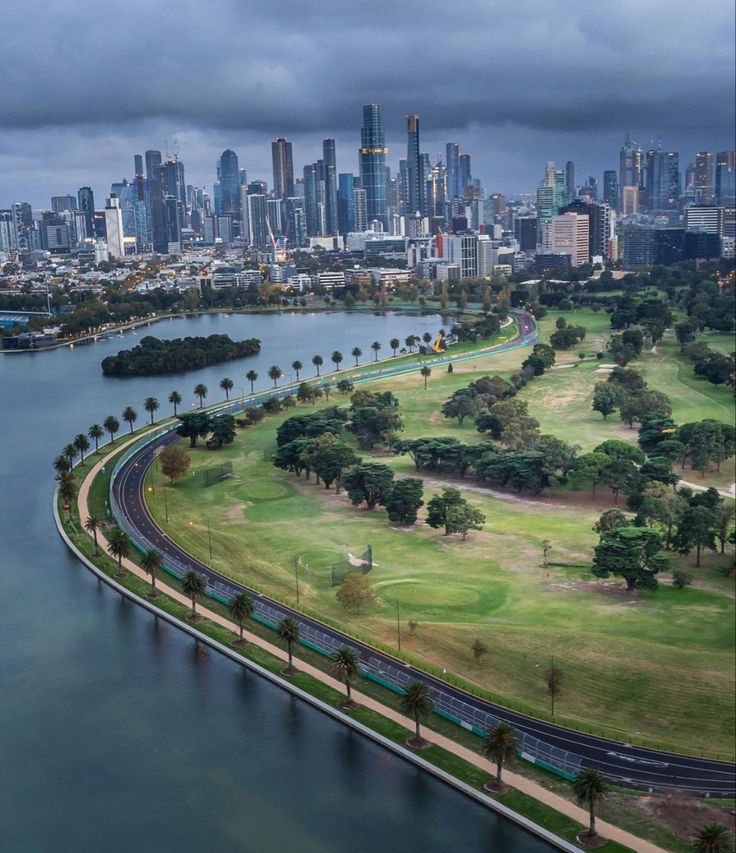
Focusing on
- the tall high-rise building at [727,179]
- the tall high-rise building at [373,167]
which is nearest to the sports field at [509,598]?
the tall high-rise building at [727,179]

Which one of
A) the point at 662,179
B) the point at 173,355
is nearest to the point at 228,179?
the point at 662,179

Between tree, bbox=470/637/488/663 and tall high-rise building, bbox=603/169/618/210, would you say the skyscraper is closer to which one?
tall high-rise building, bbox=603/169/618/210

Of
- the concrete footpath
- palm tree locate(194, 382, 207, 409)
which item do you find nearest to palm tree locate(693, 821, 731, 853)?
the concrete footpath

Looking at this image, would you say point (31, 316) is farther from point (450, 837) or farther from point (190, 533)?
point (450, 837)

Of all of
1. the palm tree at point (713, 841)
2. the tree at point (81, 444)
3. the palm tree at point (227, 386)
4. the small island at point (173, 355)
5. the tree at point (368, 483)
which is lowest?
the palm tree at point (713, 841)

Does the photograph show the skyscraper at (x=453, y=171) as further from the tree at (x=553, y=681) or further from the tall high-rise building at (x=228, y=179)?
the tree at (x=553, y=681)
